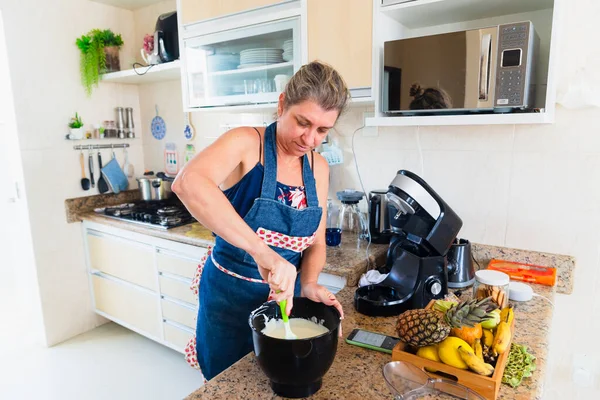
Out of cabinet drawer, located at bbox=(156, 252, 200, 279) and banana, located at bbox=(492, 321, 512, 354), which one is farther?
cabinet drawer, located at bbox=(156, 252, 200, 279)

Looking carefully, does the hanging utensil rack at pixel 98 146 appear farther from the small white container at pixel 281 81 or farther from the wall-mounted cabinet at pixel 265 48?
the small white container at pixel 281 81

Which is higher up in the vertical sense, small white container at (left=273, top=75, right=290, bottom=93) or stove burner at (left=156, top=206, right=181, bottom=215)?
small white container at (left=273, top=75, right=290, bottom=93)

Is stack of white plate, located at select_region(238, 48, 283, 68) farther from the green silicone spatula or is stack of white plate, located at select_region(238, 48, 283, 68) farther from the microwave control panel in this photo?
the green silicone spatula

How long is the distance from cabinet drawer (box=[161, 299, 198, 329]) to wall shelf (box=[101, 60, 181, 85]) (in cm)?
141

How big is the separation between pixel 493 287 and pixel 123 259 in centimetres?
221

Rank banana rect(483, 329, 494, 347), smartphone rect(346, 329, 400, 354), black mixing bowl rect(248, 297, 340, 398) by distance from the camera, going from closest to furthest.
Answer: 1. black mixing bowl rect(248, 297, 340, 398)
2. banana rect(483, 329, 494, 347)
3. smartphone rect(346, 329, 400, 354)

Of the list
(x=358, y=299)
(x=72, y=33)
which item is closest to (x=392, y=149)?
(x=358, y=299)

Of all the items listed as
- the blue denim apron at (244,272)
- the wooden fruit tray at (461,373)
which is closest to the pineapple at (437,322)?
the wooden fruit tray at (461,373)

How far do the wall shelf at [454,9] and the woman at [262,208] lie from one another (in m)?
0.65

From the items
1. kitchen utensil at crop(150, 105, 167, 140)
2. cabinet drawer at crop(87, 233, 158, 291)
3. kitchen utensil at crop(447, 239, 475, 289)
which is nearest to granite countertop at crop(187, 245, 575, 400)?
kitchen utensil at crop(447, 239, 475, 289)

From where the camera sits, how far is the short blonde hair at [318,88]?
3.27 ft

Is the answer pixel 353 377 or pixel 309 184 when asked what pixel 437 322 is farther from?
pixel 309 184

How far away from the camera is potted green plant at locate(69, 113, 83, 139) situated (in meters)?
2.64

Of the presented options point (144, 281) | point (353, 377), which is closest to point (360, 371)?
point (353, 377)
